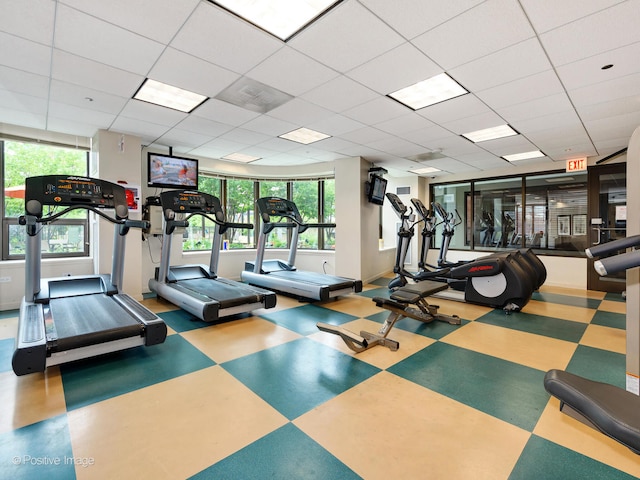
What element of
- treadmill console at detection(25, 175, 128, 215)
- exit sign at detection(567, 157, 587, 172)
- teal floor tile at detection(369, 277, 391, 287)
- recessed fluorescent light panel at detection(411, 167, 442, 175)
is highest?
recessed fluorescent light panel at detection(411, 167, 442, 175)

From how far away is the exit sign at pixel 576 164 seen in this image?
21.0 feet

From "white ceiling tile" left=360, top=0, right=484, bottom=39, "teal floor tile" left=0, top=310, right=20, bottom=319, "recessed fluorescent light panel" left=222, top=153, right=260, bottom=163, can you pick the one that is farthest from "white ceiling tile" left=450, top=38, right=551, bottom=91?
"teal floor tile" left=0, top=310, right=20, bottom=319

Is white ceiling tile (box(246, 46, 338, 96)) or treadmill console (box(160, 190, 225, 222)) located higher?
white ceiling tile (box(246, 46, 338, 96))

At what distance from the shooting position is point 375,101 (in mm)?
3730

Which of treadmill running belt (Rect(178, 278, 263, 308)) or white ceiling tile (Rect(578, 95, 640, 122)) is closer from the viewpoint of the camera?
white ceiling tile (Rect(578, 95, 640, 122))

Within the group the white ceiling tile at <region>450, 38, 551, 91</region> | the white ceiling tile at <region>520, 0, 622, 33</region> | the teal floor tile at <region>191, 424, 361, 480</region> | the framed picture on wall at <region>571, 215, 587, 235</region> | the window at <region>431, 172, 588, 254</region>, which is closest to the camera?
the teal floor tile at <region>191, 424, 361, 480</region>

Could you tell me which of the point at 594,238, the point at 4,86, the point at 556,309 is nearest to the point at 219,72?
the point at 4,86

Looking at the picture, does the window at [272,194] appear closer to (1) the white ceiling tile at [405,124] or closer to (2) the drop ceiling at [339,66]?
(2) the drop ceiling at [339,66]

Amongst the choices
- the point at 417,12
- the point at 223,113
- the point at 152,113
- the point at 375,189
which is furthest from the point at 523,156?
the point at 152,113

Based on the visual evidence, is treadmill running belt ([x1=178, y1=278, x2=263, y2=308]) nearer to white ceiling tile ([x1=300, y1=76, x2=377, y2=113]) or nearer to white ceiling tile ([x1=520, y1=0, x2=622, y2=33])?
white ceiling tile ([x1=300, y1=76, x2=377, y2=113])

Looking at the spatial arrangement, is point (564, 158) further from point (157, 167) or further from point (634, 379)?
point (157, 167)

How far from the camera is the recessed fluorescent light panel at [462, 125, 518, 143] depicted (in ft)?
15.5

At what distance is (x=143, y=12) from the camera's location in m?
2.21

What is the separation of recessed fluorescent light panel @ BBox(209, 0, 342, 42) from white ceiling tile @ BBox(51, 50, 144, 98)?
1.53m
